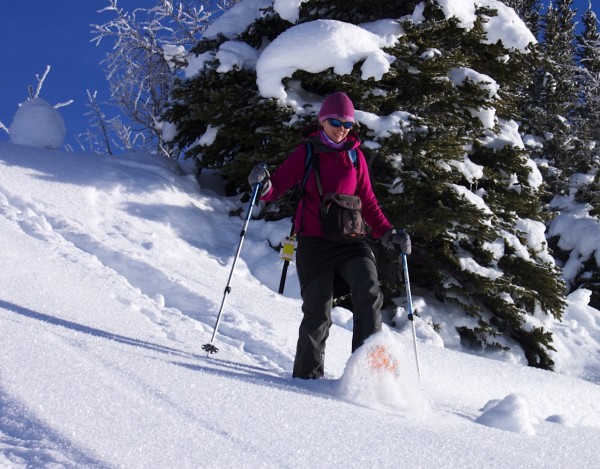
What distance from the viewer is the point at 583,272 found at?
1422 centimetres

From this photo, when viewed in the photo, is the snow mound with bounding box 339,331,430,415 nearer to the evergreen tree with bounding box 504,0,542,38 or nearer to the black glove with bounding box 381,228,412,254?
the black glove with bounding box 381,228,412,254

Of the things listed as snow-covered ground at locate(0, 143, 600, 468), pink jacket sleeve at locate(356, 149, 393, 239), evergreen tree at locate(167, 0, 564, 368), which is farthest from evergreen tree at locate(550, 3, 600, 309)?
pink jacket sleeve at locate(356, 149, 393, 239)

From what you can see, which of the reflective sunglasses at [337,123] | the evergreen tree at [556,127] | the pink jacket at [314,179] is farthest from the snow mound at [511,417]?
the evergreen tree at [556,127]

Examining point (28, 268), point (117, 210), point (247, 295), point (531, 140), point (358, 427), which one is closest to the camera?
point (358, 427)

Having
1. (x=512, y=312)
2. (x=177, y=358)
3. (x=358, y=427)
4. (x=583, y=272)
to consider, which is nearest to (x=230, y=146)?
(x=512, y=312)

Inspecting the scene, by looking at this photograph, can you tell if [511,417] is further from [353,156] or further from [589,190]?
[589,190]

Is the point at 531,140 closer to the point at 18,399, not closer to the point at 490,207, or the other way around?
the point at 490,207

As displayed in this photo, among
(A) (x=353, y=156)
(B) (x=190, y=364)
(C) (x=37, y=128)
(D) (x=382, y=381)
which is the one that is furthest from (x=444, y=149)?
(C) (x=37, y=128)

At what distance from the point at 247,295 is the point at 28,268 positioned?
245 cm

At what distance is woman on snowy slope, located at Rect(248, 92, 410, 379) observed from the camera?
13.4 feet

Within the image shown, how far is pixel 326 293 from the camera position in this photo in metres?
4.20

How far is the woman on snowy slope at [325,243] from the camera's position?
4098 millimetres

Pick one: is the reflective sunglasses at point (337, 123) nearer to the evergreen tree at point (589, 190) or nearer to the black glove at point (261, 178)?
the black glove at point (261, 178)

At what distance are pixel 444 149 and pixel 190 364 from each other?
553cm
